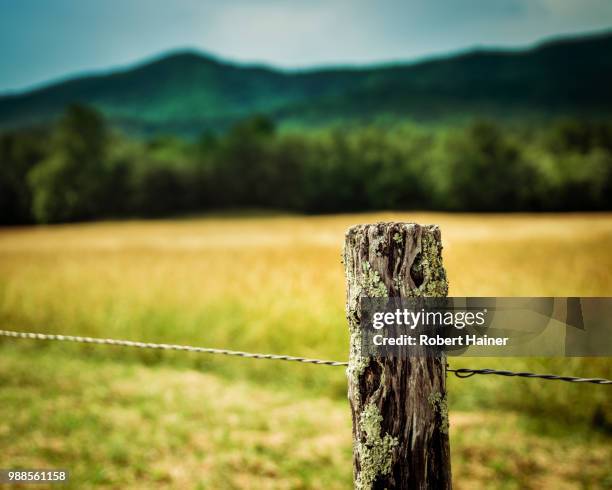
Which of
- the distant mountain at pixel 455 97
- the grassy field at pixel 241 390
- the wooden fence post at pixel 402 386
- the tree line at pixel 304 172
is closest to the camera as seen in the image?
the wooden fence post at pixel 402 386

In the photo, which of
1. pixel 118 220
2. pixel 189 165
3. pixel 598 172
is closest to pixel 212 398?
pixel 598 172

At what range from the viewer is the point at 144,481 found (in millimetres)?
3846

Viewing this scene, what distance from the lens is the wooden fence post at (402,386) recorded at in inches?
58.1

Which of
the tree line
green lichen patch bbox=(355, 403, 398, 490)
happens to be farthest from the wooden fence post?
the tree line

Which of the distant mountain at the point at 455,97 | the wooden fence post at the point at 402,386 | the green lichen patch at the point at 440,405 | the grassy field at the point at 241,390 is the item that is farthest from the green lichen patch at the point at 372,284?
the distant mountain at the point at 455,97

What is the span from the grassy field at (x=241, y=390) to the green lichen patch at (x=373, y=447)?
2.50 metres

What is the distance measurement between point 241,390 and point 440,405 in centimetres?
454

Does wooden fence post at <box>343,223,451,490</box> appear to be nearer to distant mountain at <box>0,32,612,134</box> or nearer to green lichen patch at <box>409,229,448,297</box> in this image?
green lichen patch at <box>409,229,448,297</box>

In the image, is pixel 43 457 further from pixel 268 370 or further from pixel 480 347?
pixel 480 347

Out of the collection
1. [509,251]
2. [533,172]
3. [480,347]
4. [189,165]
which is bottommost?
[480,347]

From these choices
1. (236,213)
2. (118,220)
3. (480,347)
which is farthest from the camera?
(236,213)

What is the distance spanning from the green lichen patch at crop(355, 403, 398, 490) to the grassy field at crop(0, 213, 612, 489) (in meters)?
2.50

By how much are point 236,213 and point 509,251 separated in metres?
30.2

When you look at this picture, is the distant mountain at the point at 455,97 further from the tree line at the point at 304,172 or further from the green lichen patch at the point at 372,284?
the green lichen patch at the point at 372,284
